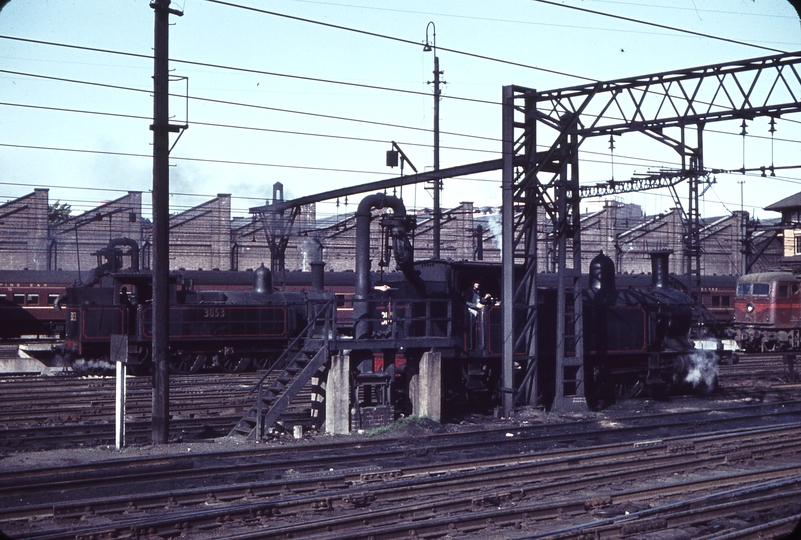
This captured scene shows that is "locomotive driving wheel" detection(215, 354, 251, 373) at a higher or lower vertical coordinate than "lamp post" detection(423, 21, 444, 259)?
lower

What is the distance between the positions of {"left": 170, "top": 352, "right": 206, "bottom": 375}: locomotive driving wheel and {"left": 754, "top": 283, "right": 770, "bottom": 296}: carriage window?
24.4 meters

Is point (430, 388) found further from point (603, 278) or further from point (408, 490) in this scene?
point (603, 278)

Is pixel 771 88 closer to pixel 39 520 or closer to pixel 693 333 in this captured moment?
pixel 39 520

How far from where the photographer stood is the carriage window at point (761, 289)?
34.6 meters

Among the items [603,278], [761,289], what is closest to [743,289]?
[761,289]

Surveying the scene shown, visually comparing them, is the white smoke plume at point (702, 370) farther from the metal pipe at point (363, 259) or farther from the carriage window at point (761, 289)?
the carriage window at point (761, 289)

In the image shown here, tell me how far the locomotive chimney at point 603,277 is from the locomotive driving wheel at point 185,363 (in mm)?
12937

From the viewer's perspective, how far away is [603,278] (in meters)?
20.5

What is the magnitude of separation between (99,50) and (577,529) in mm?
11831

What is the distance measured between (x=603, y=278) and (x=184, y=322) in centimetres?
1295

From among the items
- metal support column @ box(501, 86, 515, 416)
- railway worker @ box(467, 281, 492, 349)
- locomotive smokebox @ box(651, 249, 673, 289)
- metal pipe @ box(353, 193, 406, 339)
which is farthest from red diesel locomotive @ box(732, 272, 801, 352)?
metal pipe @ box(353, 193, 406, 339)

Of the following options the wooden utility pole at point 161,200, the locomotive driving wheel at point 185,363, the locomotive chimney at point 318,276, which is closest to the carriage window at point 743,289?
the locomotive chimney at point 318,276

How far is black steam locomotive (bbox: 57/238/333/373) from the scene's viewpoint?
23.8 metres

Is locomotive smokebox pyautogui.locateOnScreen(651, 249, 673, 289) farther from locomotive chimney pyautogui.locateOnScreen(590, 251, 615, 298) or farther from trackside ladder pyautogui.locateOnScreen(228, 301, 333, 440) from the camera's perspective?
trackside ladder pyautogui.locateOnScreen(228, 301, 333, 440)
